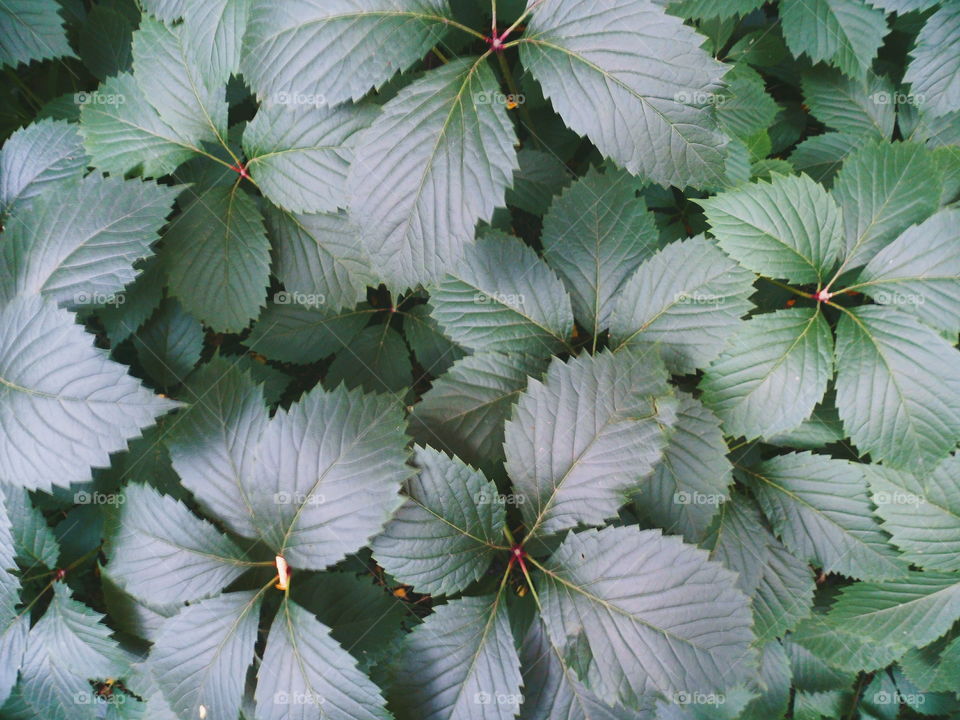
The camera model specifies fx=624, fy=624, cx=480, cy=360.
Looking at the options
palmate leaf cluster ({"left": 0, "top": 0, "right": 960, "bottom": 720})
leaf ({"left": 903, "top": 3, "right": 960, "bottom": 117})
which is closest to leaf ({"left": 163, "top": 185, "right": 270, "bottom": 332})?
palmate leaf cluster ({"left": 0, "top": 0, "right": 960, "bottom": 720})

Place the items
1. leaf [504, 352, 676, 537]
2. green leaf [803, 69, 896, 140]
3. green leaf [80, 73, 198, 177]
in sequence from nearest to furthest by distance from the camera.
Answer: leaf [504, 352, 676, 537]
green leaf [80, 73, 198, 177]
green leaf [803, 69, 896, 140]

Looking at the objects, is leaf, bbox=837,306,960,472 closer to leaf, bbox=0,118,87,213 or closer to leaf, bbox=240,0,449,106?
leaf, bbox=240,0,449,106

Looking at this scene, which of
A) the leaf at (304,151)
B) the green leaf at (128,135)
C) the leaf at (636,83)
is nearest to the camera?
the leaf at (636,83)

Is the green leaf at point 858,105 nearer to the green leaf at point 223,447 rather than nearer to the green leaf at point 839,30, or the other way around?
the green leaf at point 839,30

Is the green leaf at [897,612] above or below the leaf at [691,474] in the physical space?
below

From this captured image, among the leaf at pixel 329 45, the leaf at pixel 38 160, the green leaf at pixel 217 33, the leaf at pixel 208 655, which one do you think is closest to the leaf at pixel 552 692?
the leaf at pixel 208 655

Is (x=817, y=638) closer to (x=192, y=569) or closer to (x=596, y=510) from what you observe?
(x=596, y=510)
